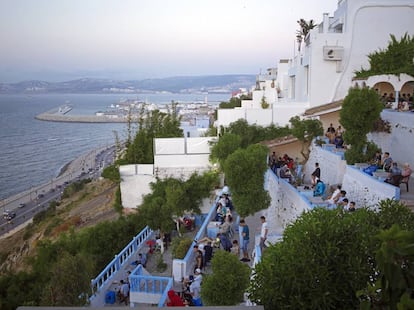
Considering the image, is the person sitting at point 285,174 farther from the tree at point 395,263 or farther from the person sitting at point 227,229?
the tree at point 395,263

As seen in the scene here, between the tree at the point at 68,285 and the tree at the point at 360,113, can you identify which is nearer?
the tree at the point at 68,285

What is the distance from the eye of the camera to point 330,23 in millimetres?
26094

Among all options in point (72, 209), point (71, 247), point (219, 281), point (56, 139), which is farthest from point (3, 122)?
point (219, 281)

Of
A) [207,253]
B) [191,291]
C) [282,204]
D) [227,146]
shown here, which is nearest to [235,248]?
[207,253]

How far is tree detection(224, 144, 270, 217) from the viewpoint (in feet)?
41.0

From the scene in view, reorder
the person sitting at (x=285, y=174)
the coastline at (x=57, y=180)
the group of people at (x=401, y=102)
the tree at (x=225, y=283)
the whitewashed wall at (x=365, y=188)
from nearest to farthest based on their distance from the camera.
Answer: the tree at (x=225, y=283) < the whitewashed wall at (x=365, y=188) < the group of people at (x=401, y=102) < the person sitting at (x=285, y=174) < the coastline at (x=57, y=180)

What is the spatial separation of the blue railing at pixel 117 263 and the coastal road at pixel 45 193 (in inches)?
1019

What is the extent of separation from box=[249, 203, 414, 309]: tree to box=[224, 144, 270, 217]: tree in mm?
7482

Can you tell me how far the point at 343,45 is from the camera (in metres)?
22.5

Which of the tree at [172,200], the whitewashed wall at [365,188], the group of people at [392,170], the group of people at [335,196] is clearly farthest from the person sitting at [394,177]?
the tree at [172,200]

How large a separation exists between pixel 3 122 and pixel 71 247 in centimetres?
14896

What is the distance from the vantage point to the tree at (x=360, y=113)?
1073 centimetres

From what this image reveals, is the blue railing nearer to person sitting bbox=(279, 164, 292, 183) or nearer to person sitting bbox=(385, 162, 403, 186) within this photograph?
person sitting bbox=(279, 164, 292, 183)

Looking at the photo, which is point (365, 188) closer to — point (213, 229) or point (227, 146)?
point (213, 229)
